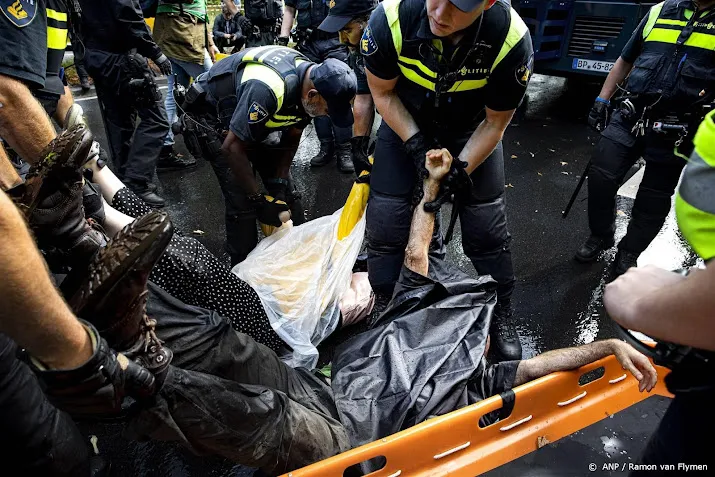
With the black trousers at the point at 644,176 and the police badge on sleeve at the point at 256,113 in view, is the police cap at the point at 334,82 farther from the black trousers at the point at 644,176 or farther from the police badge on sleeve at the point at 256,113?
the black trousers at the point at 644,176

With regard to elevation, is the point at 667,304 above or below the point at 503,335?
above

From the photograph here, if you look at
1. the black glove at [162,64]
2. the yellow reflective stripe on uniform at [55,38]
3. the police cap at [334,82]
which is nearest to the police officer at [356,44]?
the police cap at [334,82]

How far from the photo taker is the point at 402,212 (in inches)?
92.5

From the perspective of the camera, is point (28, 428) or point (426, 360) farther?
point (426, 360)

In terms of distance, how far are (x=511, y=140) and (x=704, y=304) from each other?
520cm

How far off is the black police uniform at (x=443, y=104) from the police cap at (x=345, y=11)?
1181 millimetres

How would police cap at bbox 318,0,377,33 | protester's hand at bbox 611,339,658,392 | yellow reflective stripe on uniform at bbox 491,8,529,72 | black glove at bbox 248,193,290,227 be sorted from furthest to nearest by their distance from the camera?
police cap at bbox 318,0,377,33 < black glove at bbox 248,193,290,227 < yellow reflective stripe on uniform at bbox 491,8,529,72 < protester's hand at bbox 611,339,658,392

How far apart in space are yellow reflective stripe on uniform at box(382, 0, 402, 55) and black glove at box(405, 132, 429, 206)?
395 mm

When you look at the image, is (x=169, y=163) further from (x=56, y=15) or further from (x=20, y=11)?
(x=20, y=11)

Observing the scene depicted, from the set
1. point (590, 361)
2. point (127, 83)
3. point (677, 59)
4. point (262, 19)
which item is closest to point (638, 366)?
point (590, 361)

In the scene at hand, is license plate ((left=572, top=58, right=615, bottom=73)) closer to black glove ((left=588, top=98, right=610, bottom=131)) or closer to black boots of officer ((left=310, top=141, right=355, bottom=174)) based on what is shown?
black glove ((left=588, top=98, right=610, bottom=131))

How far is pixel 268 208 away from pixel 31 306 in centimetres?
202

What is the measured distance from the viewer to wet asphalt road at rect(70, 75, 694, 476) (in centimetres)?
203

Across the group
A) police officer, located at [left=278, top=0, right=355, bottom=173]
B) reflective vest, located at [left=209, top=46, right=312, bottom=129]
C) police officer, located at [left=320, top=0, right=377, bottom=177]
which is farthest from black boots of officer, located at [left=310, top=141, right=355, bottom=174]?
reflective vest, located at [left=209, top=46, right=312, bottom=129]
